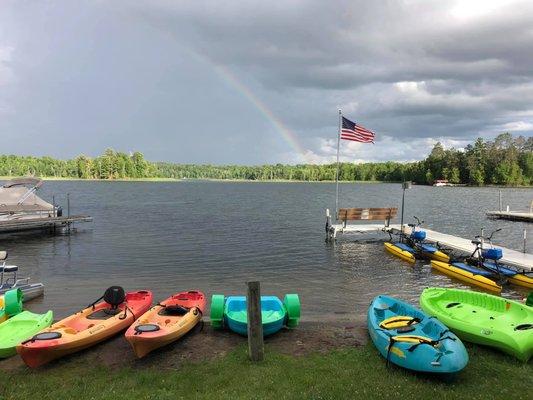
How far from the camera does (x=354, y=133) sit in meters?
28.9

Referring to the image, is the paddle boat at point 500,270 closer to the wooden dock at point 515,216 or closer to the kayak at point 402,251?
the kayak at point 402,251

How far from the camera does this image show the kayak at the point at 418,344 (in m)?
7.80

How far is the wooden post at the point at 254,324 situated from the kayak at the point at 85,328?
4.00 meters

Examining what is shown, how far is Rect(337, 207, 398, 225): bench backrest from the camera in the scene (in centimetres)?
2988

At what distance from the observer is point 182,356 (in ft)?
31.1

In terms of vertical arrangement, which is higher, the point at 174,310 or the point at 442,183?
the point at 442,183

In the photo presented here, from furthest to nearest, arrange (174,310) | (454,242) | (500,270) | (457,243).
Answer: (454,242), (457,243), (500,270), (174,310)

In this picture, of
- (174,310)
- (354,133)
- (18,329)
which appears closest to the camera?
(18,329)

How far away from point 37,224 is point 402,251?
30501mm

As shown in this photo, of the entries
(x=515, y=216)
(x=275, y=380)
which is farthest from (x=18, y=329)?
(x=515, y=216)

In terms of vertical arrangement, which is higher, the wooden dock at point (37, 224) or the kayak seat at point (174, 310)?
the kayak seat at point (174, 310)

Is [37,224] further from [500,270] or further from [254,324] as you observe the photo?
[500,270]

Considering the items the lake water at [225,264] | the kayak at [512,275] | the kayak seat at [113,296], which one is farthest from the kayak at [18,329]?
the kayak at [512,275]

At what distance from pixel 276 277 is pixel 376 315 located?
954 cm
